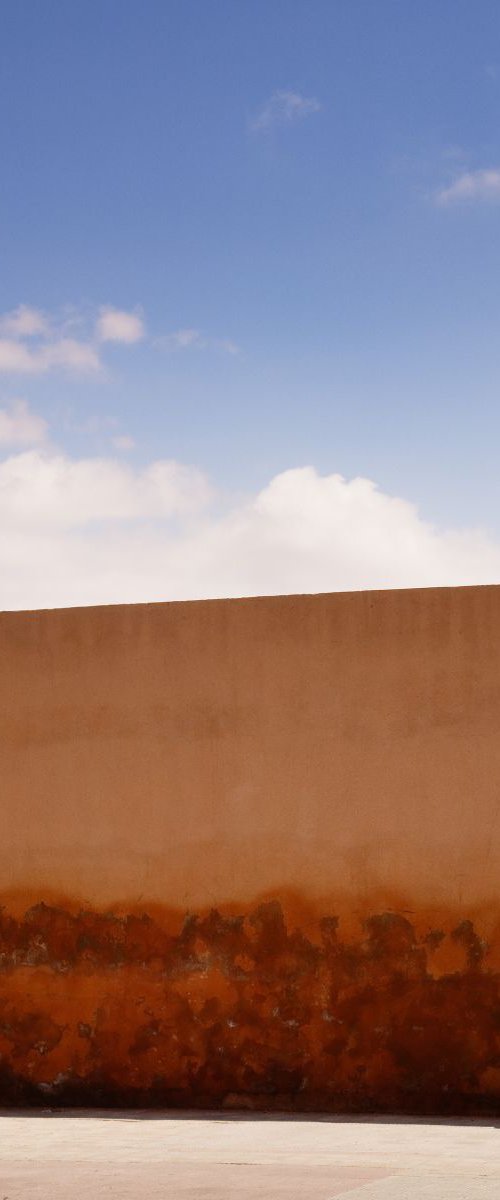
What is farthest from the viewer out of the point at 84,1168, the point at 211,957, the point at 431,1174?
the point at 211,957

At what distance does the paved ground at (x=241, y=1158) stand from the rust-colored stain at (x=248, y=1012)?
0.22 metres

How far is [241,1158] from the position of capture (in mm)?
5777

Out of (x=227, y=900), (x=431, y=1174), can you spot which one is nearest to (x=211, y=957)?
(x=227, y=900)

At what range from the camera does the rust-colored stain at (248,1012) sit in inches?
267

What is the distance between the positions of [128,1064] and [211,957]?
69 cm

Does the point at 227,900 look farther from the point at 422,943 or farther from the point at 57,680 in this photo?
the point at 57,680

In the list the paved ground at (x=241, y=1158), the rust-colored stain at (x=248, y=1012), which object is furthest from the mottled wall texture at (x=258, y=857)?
the paved ground at (x=241, y=1158)

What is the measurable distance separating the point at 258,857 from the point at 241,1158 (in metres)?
1.63

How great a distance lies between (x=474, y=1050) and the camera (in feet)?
22.0

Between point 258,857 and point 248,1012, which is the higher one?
point 258,857

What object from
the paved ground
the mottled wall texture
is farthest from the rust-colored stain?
the paved ground

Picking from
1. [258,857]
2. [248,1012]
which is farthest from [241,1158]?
[258,857]

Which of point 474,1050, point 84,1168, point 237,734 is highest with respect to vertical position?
point 237,734

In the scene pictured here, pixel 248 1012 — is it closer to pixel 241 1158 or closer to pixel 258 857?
pixel 258 857
